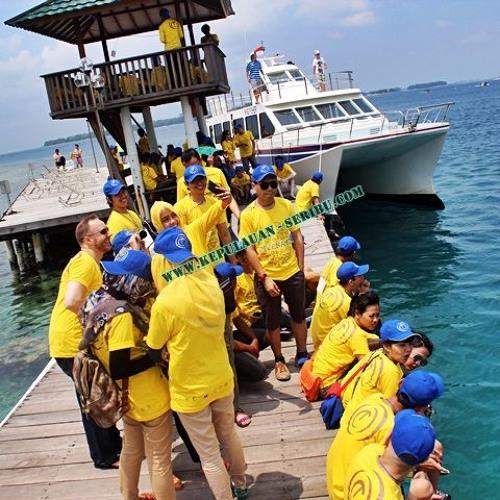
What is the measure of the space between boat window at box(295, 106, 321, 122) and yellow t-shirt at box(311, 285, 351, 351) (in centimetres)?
1218

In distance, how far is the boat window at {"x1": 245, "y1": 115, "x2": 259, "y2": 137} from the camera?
57.8ft

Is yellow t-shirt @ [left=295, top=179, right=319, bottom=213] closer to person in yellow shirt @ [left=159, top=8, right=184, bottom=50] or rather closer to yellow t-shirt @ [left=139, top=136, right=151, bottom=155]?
person in yellow shirt @ [left=159, top=8, right=184, bottom=50]

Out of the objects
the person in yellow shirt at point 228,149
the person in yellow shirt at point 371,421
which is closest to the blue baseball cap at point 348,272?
the person in yellow shirt at point 371,421

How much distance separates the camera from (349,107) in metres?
16.6

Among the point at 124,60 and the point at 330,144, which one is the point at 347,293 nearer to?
the point at 124,60

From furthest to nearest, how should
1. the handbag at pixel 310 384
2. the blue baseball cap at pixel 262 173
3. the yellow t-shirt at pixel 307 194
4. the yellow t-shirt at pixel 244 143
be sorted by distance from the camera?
the yellow t-shirt at pixel 244 143 < the yellow t-shirt at pixel 307 194 < the blue baseball cap at pixel 262 173 < the handbag at pixel 310 384

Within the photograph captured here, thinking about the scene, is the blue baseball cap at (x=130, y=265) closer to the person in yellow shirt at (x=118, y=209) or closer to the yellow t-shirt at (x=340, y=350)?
the yellow t-shirt at (x=340, y=350)

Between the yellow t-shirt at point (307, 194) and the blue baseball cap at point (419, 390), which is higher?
the yellow t-shirt at point (307, 194)

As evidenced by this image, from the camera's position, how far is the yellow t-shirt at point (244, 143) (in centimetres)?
1461

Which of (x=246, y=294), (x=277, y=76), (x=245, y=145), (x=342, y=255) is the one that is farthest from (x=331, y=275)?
(x=277, y=76)

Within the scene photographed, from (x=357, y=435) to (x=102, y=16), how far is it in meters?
11.9

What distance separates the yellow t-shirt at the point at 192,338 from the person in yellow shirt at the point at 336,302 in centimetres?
206

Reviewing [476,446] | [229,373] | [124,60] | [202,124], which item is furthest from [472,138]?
[229,373]


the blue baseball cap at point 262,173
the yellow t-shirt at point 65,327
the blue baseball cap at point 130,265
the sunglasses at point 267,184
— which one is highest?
the blue baseball cap at point 262,173
